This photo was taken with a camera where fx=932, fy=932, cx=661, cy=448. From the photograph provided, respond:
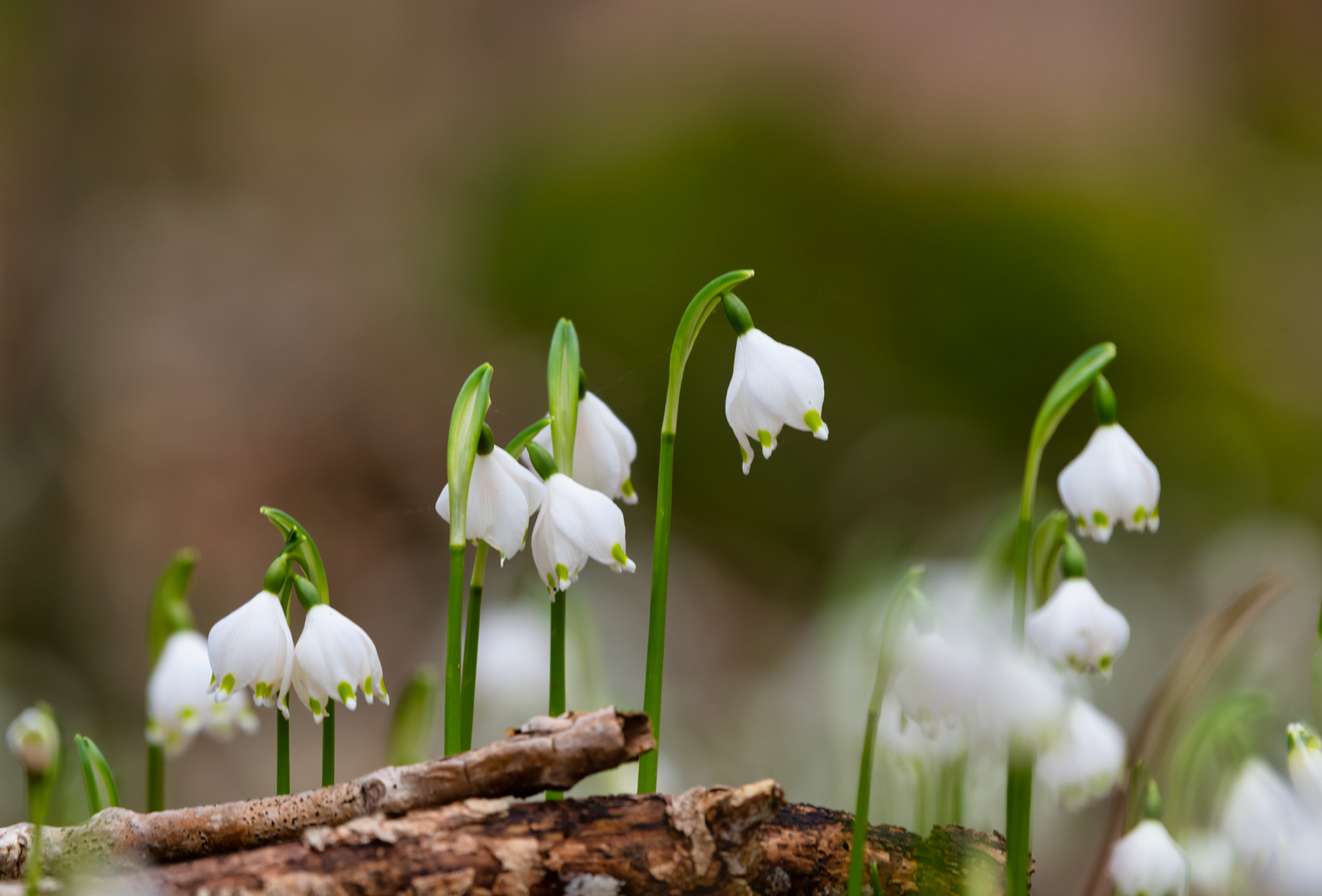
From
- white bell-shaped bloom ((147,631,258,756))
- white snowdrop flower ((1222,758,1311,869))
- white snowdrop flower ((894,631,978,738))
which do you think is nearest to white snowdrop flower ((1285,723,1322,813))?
white snowdrop flower ((1222,758,1311,869))

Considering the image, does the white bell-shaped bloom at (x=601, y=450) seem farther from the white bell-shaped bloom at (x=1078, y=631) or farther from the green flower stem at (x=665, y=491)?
the white bell-shaped bloom at (x=1078, y=631)

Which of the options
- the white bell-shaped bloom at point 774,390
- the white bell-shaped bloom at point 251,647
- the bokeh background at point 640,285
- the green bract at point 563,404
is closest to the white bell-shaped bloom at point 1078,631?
the white bell-shaped bloom at point 774,390

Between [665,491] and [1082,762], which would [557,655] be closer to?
[665,491]

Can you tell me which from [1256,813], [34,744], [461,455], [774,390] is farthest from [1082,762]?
[34,744]

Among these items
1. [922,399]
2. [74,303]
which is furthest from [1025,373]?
[74,303]

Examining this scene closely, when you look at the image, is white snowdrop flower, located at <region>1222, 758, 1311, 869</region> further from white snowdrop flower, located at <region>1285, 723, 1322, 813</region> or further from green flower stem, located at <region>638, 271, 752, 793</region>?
green flower stem, located at <region>638, 271, 752, 793</region>
